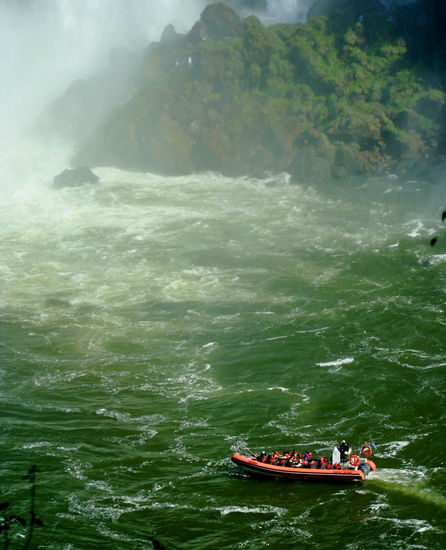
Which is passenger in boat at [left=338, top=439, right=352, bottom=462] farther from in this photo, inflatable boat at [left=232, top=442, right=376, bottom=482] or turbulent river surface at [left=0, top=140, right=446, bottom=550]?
turbulent river surface at [left=0, top=140, right=446, bottom=550]

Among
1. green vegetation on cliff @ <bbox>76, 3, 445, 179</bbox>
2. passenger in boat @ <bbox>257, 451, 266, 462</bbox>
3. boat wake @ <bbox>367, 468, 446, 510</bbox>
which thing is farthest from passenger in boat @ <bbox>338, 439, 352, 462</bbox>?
green vegetation on cliff @ <bbox>76, 3, 445, 179</bbox>

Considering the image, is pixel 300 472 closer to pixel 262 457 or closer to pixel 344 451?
pixel 262 457

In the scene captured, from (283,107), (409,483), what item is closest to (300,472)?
(409,483)

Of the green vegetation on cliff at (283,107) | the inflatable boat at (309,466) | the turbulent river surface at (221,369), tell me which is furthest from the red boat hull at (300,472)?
the green vegetation on cliff at (283,107)

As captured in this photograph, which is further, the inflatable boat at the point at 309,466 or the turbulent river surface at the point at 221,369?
the inflatable boat at the point at 309,466

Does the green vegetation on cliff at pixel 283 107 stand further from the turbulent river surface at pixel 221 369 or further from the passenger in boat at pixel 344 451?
the passenger in boat at pixel 344 451

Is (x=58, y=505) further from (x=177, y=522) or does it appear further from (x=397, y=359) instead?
(x=397, y=359)
